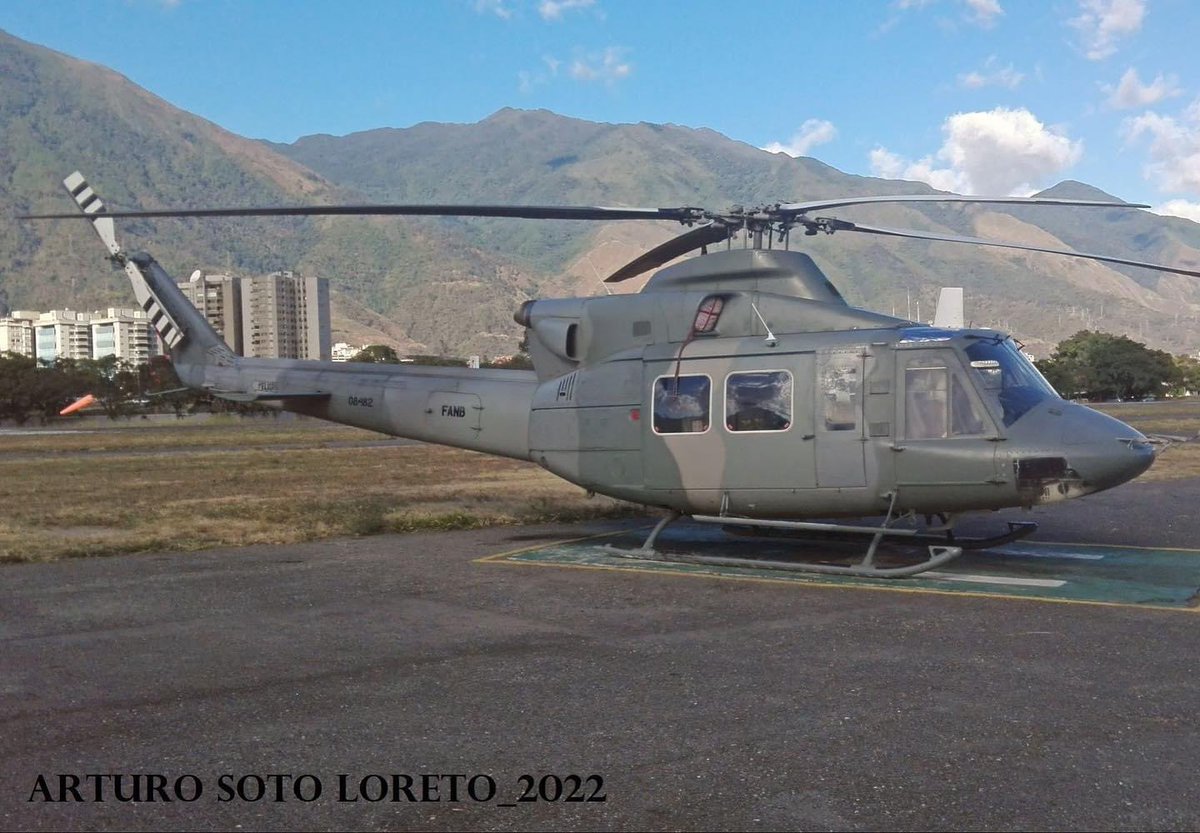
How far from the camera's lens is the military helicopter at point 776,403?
10.2m

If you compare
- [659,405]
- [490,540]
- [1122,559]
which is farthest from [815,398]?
[490,540]

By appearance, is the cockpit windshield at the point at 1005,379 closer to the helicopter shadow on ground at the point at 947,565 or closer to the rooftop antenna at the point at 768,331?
the helicopter shadow on ground at the point at 947,565

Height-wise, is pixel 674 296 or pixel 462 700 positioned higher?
pixel 674 296

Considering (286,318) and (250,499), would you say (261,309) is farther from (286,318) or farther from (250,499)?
(250,499)

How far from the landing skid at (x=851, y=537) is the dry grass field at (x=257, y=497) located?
2.45m

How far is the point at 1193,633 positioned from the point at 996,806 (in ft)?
14.3

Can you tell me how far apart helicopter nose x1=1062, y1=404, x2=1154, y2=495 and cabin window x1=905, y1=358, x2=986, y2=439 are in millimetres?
860

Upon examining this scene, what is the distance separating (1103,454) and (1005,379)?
3.92 ft

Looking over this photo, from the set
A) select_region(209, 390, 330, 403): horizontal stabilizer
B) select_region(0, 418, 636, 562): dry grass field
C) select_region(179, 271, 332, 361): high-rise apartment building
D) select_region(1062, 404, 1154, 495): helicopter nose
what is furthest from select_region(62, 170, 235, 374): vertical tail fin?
select_region(1062, 404, 1154, 495): helicopter nose

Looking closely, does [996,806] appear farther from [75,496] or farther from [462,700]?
[75,496]

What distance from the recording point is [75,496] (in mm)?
20703

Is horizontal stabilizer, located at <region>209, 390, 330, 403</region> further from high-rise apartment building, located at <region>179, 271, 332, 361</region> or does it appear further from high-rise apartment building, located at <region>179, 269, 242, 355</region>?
high-rise apartment building, located at <region>179, 269, 242, 355</region>

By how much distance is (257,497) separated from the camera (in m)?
20.0

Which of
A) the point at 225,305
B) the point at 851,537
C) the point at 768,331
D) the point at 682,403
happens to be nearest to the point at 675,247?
the point at 768,331
